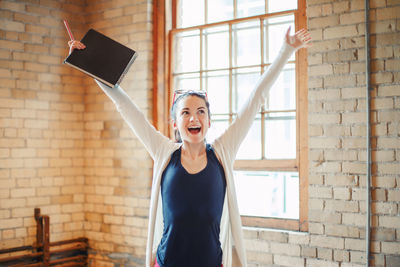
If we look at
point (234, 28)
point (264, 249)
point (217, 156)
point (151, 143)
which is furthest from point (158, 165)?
point (234, 28)

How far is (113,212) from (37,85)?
137cm

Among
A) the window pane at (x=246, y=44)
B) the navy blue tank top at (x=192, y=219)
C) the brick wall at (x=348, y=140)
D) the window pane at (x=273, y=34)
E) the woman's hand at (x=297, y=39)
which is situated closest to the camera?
the navy blue tank top at (x=192, y=219)

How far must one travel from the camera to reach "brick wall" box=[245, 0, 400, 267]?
9.19ft

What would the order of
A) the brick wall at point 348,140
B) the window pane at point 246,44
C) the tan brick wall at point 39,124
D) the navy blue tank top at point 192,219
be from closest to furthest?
the navy blue tank top at point 192,219 → the brick wall at point 348,140 → the window pane at point 246,44 → the tan brick wall at point 39,124

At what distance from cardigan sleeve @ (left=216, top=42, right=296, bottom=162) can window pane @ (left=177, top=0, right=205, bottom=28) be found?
1.92 m

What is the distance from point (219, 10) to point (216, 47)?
1.04ft

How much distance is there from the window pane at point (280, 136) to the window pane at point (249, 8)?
2.84ft

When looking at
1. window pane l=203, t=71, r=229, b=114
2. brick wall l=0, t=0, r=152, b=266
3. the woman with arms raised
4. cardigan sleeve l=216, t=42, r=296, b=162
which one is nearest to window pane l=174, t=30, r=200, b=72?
window pane l=203, t=71, r=229, b=114

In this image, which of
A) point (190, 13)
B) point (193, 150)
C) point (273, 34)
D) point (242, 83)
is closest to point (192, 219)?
point (193, 150)

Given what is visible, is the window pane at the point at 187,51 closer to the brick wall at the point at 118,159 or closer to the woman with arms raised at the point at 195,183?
the brick wall at the point at 118,159

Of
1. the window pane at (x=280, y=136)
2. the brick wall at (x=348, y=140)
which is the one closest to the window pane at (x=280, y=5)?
the brick wall at (x=348, y=140)

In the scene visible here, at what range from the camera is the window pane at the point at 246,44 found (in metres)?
3.48

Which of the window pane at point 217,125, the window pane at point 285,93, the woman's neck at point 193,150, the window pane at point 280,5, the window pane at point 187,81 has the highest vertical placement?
the window pane at point 280,5

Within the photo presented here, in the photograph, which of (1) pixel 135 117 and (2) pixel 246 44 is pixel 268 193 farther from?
(1) pixel 135 117
